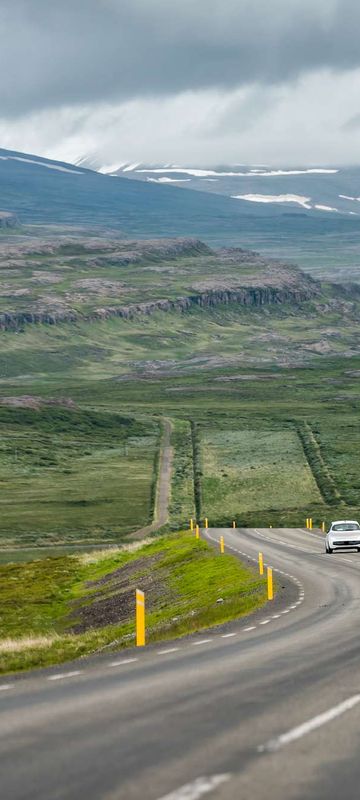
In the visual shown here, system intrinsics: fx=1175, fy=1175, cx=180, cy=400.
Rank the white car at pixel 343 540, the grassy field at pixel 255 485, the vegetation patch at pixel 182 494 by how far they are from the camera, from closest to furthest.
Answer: the white car at pixel 343 540
the vegetation patch at pixel 182 494
the grassy field at pixel 255 485

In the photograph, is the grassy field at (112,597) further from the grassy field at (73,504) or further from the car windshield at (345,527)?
the grassy field at (73,504)

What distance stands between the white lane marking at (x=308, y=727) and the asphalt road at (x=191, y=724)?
2 cm

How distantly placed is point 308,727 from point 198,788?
12.2 feet

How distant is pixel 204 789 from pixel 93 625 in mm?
44025

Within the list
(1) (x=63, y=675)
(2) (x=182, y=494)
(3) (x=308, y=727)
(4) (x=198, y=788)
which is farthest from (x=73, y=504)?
(4) (x=198, y=788)

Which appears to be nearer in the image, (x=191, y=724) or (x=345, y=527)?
(x=191, y=724)

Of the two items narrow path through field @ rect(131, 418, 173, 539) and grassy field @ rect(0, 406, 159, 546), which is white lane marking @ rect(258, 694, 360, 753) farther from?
grassy field @ rect(0, 406, 159, 546)

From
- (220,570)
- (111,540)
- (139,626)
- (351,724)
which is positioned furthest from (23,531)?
(351,724)

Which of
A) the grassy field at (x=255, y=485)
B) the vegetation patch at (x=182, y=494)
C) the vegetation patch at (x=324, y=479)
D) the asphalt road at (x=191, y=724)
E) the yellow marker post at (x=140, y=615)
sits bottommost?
the vegetation patch at (x=182, y=494)

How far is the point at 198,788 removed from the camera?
39.1 feet

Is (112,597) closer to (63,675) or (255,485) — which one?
(63,675)

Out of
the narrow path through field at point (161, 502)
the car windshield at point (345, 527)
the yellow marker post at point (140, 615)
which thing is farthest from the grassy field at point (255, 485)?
the yellow marker post at point (140, 615)

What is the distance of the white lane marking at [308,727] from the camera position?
14031mm

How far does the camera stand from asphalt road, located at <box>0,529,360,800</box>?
12.2 m
